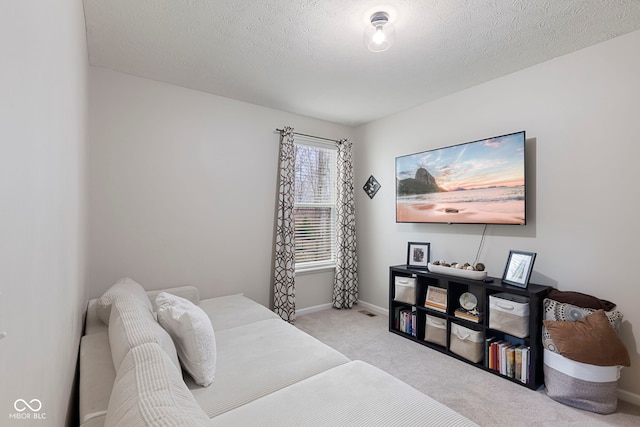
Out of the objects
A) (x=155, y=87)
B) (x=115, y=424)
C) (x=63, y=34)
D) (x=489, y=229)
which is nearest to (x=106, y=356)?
(x=115, y=424)

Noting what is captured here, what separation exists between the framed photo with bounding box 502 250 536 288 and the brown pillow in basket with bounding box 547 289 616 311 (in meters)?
0.21

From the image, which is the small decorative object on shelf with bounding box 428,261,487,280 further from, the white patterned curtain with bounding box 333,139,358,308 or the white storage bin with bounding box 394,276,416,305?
the white patterned curtain with bounding box 333,139,358,308

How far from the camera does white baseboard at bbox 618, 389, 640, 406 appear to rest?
2.07 meters

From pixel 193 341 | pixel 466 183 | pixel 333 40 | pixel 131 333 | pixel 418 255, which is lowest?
pixel 193 341

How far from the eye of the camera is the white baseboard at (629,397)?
2.07 meters

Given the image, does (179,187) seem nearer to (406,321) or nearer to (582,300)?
(406,321)

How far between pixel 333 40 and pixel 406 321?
2.84 m

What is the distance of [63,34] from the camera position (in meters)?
1.09

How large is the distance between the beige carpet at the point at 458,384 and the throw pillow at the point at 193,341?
1.07 m

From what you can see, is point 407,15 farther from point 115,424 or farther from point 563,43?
point 115,424

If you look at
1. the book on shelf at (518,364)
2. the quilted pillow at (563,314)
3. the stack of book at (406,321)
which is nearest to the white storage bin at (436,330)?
the stack of book at (406,321)

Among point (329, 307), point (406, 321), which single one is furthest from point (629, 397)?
point (329, 307)

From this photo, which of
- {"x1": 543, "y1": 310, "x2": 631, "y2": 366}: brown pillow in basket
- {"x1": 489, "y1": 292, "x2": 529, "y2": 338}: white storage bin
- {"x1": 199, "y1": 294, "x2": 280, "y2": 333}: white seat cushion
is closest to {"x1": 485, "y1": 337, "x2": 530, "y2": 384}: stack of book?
{"x1": 489, "y1": 292, "x2": 529, "y2": 338}: white storage bin

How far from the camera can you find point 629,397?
82.6 inches
